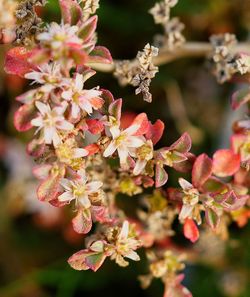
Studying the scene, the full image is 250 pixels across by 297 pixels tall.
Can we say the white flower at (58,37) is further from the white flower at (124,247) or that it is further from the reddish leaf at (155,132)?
the white flower at (124,247)

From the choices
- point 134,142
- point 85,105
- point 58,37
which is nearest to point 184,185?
point 134,142

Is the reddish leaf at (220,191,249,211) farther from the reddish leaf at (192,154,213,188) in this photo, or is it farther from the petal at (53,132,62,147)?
the petal at (53,132,62,147)

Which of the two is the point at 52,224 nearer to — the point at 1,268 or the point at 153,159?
the point at 1,268

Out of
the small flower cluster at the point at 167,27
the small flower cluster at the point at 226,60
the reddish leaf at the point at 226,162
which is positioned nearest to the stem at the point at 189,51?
the small flower cluster at the point at 167,27

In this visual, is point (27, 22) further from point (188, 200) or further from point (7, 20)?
point (188, 200)

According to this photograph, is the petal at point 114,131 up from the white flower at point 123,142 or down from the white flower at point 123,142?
up
